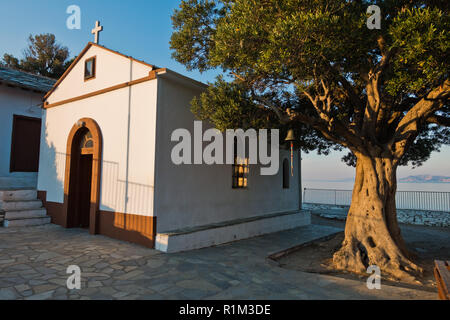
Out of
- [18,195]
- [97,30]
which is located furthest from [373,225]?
[18,195]

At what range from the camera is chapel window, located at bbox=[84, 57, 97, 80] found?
8621 millimetres

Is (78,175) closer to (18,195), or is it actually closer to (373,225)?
(18,195)

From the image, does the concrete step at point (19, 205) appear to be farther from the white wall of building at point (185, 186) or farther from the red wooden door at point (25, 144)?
the white wall of building at point (185, 186)

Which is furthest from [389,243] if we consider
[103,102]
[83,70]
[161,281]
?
[83,70]

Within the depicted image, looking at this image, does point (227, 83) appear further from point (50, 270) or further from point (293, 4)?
point (50, 270)

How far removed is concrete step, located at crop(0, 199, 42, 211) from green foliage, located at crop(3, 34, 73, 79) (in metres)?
18.6

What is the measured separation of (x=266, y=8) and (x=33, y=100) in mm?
11326

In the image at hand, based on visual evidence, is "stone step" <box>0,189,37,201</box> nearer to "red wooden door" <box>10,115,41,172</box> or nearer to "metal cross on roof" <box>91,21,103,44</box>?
"red wooden door" <box>10,115,41,172</box>

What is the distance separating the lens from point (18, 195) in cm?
970

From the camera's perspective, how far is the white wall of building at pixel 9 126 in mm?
10969

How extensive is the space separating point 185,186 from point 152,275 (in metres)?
2.93

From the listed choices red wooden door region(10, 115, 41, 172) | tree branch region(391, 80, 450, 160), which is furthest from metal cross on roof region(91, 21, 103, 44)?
tree branch region(391, 80, 450, 160)

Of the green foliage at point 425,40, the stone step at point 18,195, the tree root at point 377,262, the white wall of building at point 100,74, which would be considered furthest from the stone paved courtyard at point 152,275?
the white wall of building at point 100,74

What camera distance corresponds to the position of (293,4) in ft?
16.6
